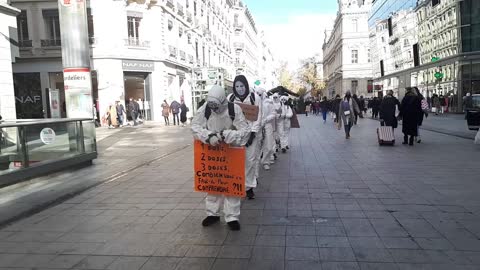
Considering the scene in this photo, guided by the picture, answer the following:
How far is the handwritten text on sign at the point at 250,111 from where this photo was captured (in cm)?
625

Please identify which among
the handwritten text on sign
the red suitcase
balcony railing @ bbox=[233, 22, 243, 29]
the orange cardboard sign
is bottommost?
the red suitcase

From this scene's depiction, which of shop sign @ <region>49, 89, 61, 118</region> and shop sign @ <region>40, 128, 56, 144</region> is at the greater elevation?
shop sign @ <region>49, 89, 61, 118</region>

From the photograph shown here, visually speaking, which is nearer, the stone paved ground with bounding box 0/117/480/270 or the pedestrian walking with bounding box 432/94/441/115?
the stone paved ground with bounding box 0/117/480/270

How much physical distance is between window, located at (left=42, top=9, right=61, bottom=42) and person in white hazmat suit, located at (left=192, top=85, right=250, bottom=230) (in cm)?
2888

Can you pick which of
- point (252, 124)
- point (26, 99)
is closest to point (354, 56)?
point (26, 99)

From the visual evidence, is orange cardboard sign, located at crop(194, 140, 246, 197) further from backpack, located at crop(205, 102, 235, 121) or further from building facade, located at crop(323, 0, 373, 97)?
building facade, located at crop(323, 0, 373, 97)

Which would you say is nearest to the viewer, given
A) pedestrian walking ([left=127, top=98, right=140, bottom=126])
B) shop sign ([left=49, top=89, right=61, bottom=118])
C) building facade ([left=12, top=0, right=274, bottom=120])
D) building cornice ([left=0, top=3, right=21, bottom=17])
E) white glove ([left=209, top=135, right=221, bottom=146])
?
white glove ([left=209, top=135, right=221, bottom=146])

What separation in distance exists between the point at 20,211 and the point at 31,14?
92.8 ft

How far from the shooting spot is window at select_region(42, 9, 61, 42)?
100ft

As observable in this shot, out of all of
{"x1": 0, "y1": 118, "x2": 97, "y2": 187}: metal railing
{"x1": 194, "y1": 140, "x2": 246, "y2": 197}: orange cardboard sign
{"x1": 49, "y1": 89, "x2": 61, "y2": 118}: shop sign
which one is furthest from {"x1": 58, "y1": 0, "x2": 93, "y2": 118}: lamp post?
{"x1": 49, "y1": 89, "x2": 61, "y2": 118}: shop sign

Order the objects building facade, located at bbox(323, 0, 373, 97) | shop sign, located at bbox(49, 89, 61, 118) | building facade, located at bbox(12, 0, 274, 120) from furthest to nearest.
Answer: building facade, located at bbox(323, 0, 373, 97) → building facade, located at bbox(12, 0, 274, 120) → shop sign, located at bbox(49, 89, 61, 118)

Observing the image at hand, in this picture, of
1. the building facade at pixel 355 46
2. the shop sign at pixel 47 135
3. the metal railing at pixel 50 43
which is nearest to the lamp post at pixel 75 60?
the shop sign at pixel 47 135

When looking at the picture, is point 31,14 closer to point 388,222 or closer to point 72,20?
point 72,20

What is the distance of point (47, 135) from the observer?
29.9 ft
